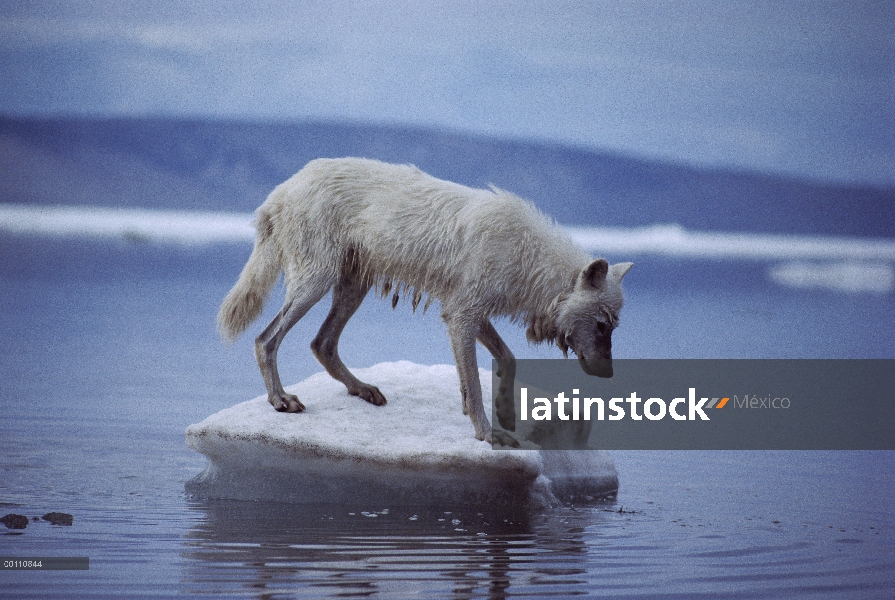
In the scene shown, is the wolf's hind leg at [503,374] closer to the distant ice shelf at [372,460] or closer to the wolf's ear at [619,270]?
the distant ice shelf at [372,460]

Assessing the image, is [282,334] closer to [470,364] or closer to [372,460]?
[372,460]

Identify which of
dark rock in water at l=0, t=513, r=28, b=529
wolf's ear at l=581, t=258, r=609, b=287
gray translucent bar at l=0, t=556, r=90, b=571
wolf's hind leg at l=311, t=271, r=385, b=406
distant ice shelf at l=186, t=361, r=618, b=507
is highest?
wolf's ear at l=581, t=258, r=609, b=287

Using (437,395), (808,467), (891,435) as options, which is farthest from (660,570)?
(891,435)

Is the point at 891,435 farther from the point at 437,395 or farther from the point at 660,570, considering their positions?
the point at 660,570

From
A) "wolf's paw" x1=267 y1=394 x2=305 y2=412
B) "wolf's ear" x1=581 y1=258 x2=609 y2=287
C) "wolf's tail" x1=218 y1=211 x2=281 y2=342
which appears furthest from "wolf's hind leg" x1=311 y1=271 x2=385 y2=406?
"wolf's ear" x1=581 y1=258 x2=609 y2=287

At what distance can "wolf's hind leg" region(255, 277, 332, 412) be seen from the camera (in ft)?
21.5

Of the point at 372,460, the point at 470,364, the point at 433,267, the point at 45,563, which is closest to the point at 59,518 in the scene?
the point at 45,563

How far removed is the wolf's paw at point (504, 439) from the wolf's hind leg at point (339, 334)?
94cm

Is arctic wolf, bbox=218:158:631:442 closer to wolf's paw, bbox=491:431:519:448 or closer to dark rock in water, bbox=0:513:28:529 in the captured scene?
wolf's paw, bbox=491:431:519:448

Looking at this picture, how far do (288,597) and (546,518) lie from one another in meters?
2.26

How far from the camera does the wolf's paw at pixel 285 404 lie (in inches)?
258

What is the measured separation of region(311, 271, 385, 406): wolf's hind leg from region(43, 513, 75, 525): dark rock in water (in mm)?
1897

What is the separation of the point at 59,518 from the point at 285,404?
1.58 meters

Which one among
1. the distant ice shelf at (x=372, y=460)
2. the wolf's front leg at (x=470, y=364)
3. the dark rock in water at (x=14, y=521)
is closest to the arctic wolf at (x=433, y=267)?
the wolf's front leg at (x=470, y=364)
